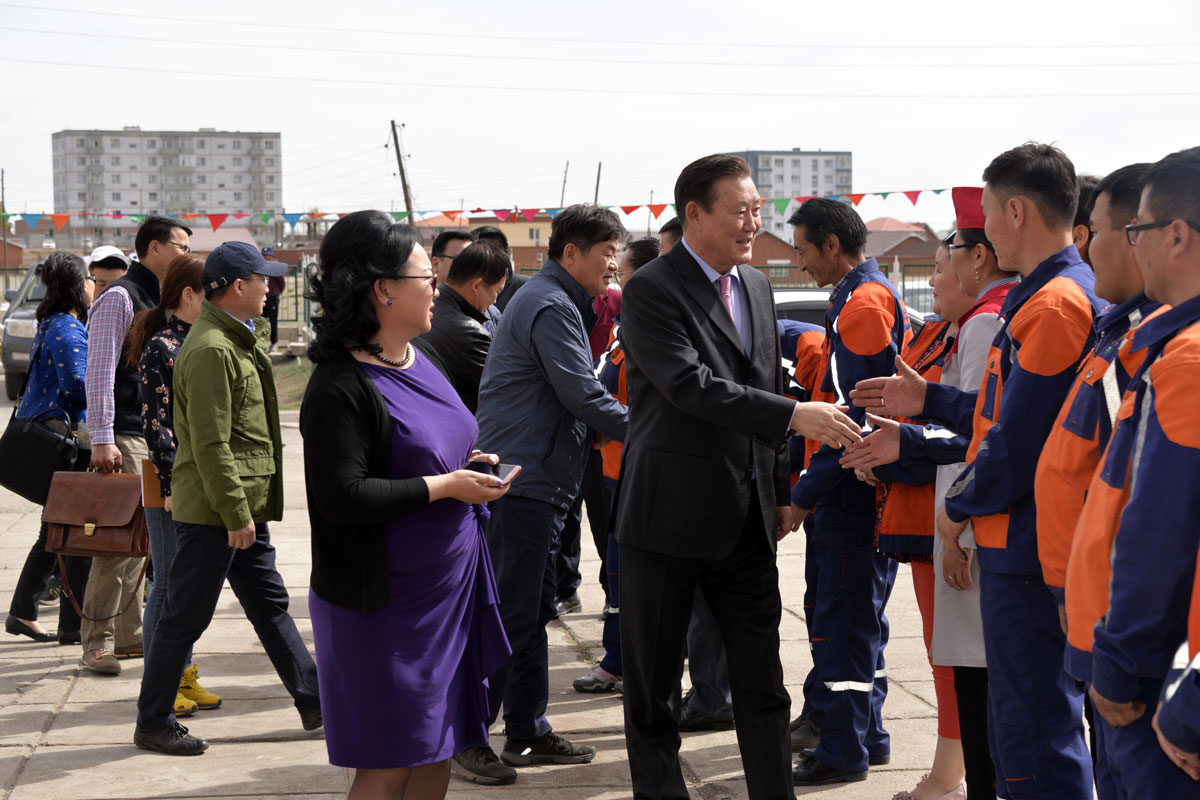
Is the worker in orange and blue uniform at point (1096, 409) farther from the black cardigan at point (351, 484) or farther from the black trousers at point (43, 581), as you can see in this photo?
the black trousers at point (43, 581)

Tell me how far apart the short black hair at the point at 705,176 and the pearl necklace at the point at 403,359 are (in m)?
1.03

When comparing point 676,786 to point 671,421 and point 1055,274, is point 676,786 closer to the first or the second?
point 671,421

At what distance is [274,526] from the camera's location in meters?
9.84

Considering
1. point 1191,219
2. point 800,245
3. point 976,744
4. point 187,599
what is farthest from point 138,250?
point 1191,219

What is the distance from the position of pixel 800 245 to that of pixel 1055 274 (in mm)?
1624

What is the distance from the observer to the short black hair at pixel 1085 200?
3.97m

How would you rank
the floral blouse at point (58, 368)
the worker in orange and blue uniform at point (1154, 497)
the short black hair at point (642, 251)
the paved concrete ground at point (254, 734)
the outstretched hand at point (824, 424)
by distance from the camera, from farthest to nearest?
1. the short black hair at point (642, 251)
2. the floral blouse at point (58, 368)
3. the paved concrete ground at point (254, 734)
4. the outstretched hand at point (824, 424)
5. the worker in orange and blue uniform at point (1154, 497)

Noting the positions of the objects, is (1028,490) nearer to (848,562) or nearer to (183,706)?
(848,562)

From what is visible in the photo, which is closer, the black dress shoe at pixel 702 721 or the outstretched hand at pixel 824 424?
the outstretched hand at pixel 824 424

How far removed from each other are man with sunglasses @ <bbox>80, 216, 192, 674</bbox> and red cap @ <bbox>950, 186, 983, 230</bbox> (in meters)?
3.87

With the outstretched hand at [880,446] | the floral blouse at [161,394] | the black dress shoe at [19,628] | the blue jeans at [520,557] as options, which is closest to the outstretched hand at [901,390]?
the outstretched hand at [880,446]

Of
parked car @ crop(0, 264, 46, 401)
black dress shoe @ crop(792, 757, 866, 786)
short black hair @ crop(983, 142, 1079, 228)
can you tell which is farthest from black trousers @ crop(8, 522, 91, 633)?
parked car @ crop(0, 264, 46, 401)

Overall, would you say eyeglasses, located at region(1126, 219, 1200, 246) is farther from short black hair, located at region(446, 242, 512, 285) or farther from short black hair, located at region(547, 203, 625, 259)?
short black hair, located at region(446, 242, 512, 285)

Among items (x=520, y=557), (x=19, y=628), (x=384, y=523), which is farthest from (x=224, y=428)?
(x=19, y=628)
